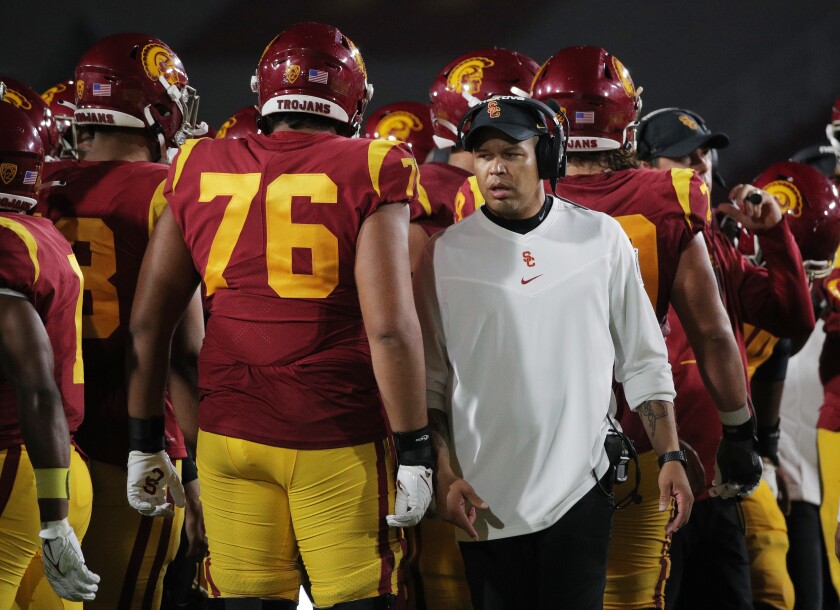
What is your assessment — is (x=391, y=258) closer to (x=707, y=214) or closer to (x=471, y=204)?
(x=471, y=204)

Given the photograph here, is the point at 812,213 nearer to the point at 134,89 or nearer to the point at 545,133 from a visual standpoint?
the point at 545,133

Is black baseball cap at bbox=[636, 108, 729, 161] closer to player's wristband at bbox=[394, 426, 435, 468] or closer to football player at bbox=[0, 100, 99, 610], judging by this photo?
player's wristband at bbox=[394, 426, 435, 468]

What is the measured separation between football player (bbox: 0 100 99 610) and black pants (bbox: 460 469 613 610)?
85 cm

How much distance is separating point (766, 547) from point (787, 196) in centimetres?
141

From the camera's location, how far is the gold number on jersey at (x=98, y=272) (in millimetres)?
2867

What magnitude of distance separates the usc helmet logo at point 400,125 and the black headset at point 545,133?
7.89ft

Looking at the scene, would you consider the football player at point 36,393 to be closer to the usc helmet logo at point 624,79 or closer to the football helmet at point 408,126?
the usc helmet logo at point 624,79

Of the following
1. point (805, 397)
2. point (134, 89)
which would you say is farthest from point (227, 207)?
point (805, 397)

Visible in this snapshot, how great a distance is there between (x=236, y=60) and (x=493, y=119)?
4336 millimetres

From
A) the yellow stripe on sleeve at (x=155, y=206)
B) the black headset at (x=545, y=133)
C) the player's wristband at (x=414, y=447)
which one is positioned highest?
the black headset at (x=545, y=133)

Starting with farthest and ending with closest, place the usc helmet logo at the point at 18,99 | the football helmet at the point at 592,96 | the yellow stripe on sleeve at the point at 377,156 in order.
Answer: the usc helmet logo at the point at 18,99
the football helmet at the point at 592,96
the yellow stripe on sleeve at the point at 377,156

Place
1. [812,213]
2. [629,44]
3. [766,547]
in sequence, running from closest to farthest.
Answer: [766,547]
[812,213]
[629,44]

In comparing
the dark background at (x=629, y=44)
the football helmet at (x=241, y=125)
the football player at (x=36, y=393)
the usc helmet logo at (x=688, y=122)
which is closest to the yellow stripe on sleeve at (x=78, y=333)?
the football player at (x=36, y=393)

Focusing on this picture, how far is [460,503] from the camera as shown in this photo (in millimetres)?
2193
